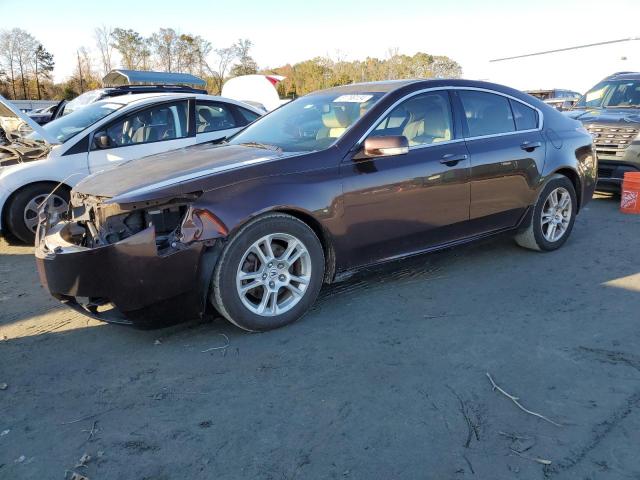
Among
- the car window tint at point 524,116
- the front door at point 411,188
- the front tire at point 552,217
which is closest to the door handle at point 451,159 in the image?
the front door at point 411,188

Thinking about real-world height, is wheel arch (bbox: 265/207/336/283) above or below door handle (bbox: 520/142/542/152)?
below

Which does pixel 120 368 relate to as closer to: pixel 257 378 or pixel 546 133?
pixel 257 378

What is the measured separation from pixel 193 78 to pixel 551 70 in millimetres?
20086

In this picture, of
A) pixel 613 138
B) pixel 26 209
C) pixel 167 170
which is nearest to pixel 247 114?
pixel 26 209

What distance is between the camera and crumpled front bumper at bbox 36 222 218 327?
10.0 ft

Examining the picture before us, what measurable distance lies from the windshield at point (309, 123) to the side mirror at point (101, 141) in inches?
88.7

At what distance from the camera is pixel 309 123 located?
4.33 meters

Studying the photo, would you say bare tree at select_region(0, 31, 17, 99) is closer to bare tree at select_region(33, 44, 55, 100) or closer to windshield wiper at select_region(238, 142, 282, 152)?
bare tree at select_region(33, 44, 55, 100)

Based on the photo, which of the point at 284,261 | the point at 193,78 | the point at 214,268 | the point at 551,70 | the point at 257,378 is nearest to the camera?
the point at 257,378

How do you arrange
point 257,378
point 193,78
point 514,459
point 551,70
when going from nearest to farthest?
point 514,459
point 257,378
point 193,78
point 551,70

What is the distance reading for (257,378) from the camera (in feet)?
9.76

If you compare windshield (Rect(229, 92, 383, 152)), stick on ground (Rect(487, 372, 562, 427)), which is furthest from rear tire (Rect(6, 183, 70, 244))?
stick on ground (Rect(487, 372, 562, 427))

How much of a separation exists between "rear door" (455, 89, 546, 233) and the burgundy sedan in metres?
0.01

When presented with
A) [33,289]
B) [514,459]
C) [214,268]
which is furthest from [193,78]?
[514,459]
